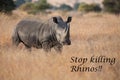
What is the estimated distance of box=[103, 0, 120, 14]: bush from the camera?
13.2 m

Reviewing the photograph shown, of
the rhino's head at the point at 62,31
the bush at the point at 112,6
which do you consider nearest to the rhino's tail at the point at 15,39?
the rhino's head at the point at 62,31

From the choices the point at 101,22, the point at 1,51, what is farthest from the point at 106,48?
the point at 101,22

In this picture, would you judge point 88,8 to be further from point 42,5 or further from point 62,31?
point 62,31

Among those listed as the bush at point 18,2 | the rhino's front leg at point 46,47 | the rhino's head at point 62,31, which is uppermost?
the rhino's head at point 62,31

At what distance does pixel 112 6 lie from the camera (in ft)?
45.7

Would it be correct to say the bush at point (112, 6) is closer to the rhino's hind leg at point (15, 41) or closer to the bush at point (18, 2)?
the bush at point (18, 2)

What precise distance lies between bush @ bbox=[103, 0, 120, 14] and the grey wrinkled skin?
18.3ft

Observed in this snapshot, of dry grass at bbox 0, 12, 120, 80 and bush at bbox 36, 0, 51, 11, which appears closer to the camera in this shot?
dry grass at bbox 0, 12, 120, 80

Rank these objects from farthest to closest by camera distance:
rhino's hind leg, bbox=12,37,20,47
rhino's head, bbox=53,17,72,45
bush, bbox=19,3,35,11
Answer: bush, bbox=19,3,35,11, rhino's hind leg, bbox=12,37,20,47, rhino's head, bbox=53,17,72,45

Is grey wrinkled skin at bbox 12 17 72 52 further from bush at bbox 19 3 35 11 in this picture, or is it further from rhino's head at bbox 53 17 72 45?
bush at bbox 19 3 35 11

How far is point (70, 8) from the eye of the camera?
1159 centimetres

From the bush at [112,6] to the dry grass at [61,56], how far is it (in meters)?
3.75

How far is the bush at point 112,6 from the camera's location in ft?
43.4

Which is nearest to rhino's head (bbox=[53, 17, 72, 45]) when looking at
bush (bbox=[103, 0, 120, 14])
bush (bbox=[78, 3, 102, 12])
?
bush (bbox=[78, 3, 102, 12])
